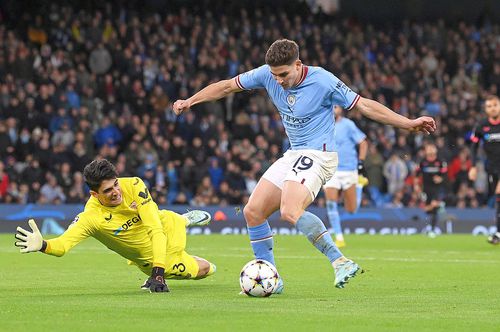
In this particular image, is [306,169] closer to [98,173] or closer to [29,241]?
[98,173]

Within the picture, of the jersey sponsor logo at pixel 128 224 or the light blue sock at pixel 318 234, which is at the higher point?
the jersey sponsor logo at pixel 128 224

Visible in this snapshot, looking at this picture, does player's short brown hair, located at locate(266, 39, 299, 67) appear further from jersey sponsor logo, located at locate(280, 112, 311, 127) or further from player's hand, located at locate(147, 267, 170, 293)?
player's hand, located at locate(147, 267, 170, 293)

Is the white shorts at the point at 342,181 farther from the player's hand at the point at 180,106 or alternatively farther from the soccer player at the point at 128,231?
the player's hand at the point at 180,106

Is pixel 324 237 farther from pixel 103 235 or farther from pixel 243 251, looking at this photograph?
pixel 243 251

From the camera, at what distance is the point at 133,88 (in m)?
27.9

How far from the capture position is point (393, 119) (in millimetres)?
9750

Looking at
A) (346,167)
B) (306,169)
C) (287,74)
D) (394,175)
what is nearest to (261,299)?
(306,169)

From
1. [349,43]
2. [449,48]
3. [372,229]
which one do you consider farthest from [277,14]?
[372,229]

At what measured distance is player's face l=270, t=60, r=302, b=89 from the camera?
9.95 metres

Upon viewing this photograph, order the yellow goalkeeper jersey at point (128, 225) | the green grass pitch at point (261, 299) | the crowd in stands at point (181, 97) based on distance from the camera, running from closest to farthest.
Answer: the green grass pitch at point (261, 299), the yellow goalkeeper jersey at point (128, 225), the crowd in stands at point (181, 97)

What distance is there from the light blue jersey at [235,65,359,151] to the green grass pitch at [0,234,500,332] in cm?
141

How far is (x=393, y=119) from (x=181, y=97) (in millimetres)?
19070

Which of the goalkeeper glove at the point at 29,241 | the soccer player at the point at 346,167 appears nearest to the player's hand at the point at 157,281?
the goalkeeper glove at the point at 29,241

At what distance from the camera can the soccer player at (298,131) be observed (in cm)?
990
